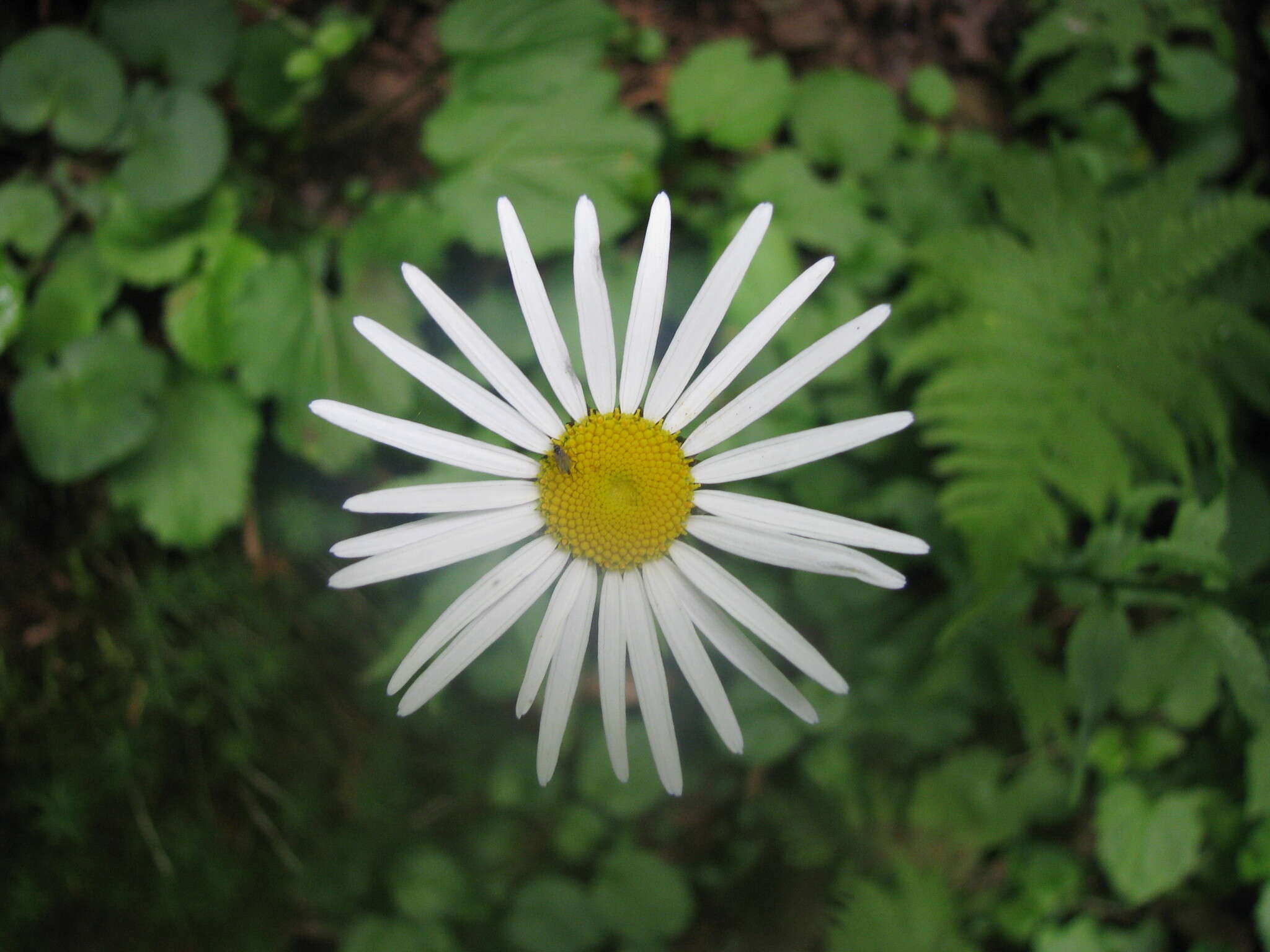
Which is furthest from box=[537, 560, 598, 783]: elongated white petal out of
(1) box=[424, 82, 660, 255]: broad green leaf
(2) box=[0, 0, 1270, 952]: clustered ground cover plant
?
(1) box=[424, 82, 660, 255]: broad green leaf

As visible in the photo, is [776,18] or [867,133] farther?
[776,18]

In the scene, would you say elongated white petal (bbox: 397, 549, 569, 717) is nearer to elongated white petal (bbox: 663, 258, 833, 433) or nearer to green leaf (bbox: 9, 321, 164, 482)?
elongated white petal (bbox: 663, 258, 833, 433)

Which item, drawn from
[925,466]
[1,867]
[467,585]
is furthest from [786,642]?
[1,867]

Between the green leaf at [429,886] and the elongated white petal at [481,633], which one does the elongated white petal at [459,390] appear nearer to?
the elongated white petal at [481,633]

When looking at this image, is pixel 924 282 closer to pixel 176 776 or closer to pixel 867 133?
pixel 867 133

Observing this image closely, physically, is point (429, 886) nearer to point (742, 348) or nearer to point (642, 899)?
point (642, 899)

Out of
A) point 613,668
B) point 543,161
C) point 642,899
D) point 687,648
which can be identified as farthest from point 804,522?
point 642,899

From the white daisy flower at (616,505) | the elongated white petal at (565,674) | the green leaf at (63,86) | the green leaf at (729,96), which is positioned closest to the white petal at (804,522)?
the white daisy flower at (616,505)
